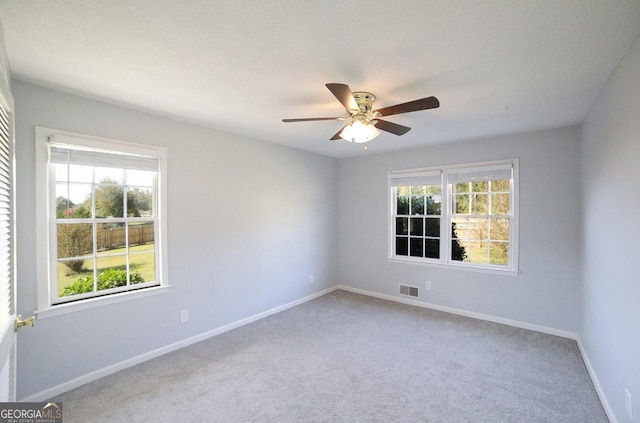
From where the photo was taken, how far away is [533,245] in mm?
3621

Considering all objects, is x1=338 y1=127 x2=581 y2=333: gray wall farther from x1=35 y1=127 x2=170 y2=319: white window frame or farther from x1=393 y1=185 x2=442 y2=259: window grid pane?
x1=35 y1=127 x2=170 y2=319: white window frame

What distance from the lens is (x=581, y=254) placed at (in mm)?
3234

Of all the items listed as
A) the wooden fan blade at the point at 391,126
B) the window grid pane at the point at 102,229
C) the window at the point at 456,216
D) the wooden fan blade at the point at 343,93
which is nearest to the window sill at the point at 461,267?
the window at the point at 456,216

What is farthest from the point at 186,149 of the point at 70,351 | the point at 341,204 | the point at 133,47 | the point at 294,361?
the point at 341,204

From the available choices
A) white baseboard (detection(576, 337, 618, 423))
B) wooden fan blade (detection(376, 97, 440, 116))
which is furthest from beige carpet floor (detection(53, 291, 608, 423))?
wooden fan blade (detection(376, 97, 440, 116))

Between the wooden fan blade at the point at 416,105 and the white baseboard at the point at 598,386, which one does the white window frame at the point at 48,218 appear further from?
the white baseboard at the point at 598,386

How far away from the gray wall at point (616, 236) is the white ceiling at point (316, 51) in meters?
0.23

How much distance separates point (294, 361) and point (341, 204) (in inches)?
122

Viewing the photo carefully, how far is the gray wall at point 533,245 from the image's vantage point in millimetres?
3387

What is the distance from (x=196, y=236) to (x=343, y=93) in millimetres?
2353

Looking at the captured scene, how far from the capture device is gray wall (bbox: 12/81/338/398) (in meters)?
2.27

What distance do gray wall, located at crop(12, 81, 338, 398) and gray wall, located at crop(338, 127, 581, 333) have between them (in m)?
1.59

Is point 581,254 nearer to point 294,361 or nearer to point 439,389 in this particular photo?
point 439,389

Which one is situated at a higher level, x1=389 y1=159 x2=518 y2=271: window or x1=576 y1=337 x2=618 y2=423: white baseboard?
x1=389 y1=159 x2=518 y2=271: window
